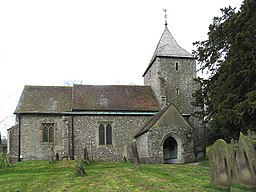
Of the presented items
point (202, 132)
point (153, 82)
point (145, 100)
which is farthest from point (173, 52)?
point (202, 132)

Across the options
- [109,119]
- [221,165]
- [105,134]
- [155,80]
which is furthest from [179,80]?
[221,165]

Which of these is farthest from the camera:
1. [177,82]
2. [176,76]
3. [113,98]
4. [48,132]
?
[176,76]

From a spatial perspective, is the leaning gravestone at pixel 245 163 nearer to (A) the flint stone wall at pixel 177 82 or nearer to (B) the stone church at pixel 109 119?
(B) the stone church at pixel 109 119

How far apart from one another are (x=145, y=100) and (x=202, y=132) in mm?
6200

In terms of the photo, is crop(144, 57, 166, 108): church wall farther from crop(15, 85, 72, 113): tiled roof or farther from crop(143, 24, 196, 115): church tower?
crop(15, 85, 72, 113): tiled roof

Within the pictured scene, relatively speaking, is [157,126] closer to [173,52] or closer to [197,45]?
[197,45]

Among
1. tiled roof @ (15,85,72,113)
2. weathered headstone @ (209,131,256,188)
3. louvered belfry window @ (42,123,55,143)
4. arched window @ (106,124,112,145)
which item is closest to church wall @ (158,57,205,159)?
arched window @ (106,124,112,145)

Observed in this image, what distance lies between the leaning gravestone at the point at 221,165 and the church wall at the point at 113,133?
16720mm

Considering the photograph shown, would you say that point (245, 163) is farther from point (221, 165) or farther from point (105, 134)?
point (105, 134)

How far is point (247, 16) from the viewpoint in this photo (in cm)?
1705

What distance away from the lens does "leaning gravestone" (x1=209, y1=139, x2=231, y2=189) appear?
31.1 feet

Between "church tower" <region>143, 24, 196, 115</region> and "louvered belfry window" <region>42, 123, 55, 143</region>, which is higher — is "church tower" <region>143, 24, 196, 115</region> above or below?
above

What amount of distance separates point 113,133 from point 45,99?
708cm

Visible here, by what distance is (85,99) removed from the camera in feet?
93.5
